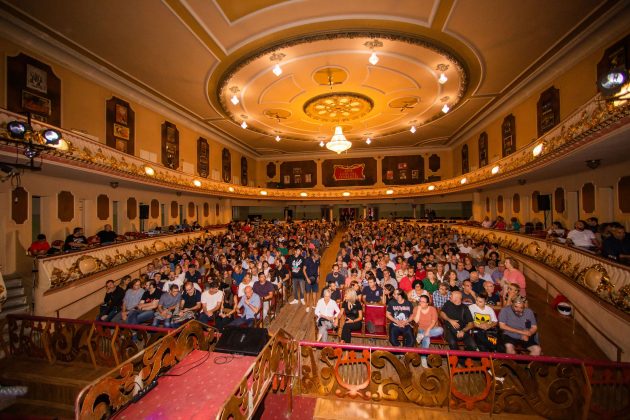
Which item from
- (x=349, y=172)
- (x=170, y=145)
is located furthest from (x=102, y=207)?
(x=349, y=172)

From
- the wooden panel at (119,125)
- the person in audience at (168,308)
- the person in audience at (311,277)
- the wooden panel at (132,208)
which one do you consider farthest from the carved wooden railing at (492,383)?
the wooden panel at (132,208)

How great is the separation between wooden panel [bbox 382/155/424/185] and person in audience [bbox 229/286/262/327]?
26.0 metres

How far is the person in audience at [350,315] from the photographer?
581 cm

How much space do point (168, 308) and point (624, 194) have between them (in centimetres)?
1469

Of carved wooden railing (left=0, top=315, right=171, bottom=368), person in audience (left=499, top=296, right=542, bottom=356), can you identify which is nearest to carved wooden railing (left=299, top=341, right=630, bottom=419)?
person in audience (left=499, top=296, right=542, bottom=356)

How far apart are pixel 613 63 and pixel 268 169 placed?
→ 28.5m

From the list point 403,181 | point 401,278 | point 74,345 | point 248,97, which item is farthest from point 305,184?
point 74,345

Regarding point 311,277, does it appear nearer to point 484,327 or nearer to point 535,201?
point 484,327

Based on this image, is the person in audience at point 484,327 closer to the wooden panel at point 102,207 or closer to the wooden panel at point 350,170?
the wooden panel at point 102,207

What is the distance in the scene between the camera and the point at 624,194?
Result: 352 inches

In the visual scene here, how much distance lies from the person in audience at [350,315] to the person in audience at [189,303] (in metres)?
3.86

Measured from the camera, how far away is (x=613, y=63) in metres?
8.63

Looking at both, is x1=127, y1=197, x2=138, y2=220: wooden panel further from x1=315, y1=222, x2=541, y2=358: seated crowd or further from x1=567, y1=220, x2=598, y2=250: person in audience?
x1=567, y1=220, x2=598, y2=250: person in audience

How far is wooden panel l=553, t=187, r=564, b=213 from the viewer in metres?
12.0
